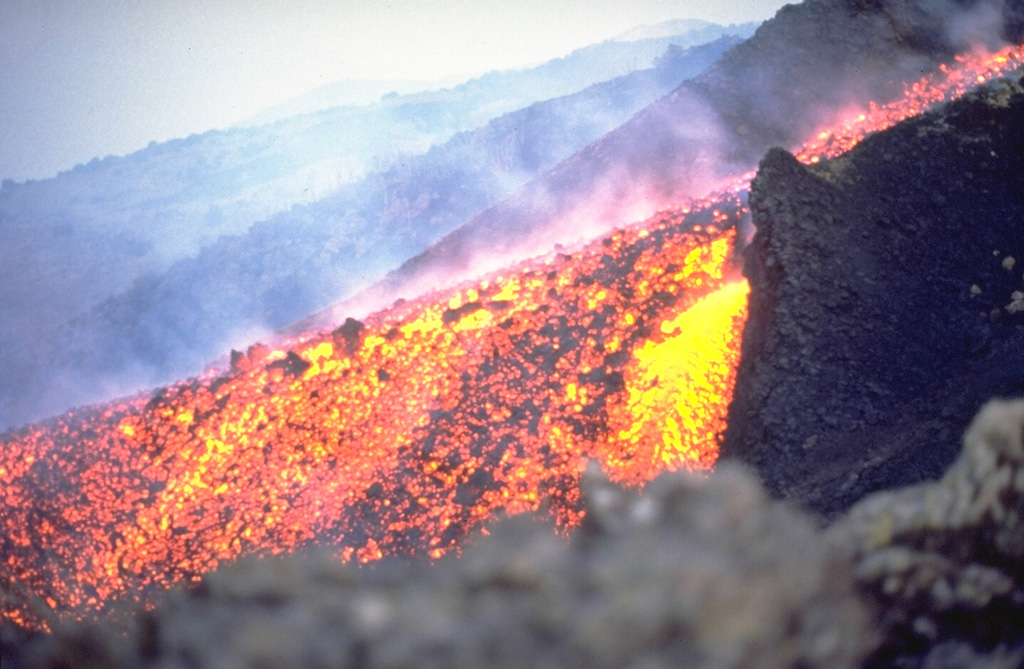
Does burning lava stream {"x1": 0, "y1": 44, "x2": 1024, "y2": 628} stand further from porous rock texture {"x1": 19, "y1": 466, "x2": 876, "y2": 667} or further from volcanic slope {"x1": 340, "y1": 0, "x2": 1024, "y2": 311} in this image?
volcanic slope {"x1": 340, "y1": 0, "x2": 1024, "y2": 311}

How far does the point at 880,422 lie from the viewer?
4258 mm

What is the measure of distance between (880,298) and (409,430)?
452cm

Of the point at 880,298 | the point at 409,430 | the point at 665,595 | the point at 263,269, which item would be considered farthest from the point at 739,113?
the point at 263,269

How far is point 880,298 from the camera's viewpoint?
16.1ft

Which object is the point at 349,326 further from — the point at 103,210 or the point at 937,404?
the point at 103,210

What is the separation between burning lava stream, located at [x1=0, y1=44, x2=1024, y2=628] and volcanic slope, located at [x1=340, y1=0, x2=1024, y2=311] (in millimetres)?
4237

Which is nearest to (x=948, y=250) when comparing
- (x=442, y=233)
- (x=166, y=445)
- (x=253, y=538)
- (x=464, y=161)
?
(x=253, y=538)

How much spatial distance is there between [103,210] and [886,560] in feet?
186

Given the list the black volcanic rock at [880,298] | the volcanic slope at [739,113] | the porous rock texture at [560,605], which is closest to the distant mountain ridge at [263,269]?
the volcanic slope at [739,113]

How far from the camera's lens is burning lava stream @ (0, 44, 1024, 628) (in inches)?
214

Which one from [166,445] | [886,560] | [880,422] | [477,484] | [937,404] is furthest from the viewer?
[166,445]

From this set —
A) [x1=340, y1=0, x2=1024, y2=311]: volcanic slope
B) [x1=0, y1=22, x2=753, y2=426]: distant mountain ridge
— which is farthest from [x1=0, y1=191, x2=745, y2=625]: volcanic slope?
[x1=0, y1=22, x2=753, y2=426]: distant mountain ridge

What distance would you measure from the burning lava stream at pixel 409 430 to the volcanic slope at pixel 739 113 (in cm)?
424

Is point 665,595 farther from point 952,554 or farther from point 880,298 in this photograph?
point 880,298
